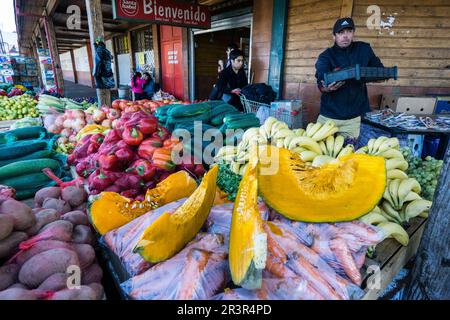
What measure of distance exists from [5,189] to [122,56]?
14213 millimetres

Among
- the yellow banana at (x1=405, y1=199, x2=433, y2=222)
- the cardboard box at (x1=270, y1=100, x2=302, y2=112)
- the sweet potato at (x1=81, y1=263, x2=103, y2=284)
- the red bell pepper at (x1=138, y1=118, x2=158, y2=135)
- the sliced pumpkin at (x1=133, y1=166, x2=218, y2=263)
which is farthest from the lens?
the cardboard box at (x1=270, y1=100, x2=302, y2=112)

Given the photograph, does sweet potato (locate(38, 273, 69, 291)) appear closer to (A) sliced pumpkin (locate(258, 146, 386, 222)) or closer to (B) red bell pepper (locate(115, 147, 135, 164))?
(A) sliced pumpkin (locate(258, 146, 386, 222))

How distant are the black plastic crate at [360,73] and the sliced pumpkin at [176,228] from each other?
1.97 meters

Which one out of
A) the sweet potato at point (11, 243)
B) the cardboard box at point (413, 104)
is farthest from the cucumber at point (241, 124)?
the cardboard box at point (413, 104)

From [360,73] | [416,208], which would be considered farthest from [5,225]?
[360,73]

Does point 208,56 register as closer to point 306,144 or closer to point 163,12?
point 163,12

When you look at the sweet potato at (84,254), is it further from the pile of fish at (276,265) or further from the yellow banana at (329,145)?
the yellow banana at (329,145)

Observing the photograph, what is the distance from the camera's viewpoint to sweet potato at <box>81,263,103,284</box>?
1.12 m

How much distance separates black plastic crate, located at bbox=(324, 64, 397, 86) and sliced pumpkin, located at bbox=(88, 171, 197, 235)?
76.0 inches

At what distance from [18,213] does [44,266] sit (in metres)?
0.32

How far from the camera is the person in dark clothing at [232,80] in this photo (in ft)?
15.2

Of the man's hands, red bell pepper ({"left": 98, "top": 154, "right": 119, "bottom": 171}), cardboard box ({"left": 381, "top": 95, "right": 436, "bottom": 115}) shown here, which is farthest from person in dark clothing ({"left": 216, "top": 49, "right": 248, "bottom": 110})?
red bell pepper ({"left": 98, "top": 154, "right": 119, "bottom": 171})

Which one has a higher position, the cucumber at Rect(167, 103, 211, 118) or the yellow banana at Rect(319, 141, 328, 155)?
the cucumber at Rect(167, 103, 211, 118)
